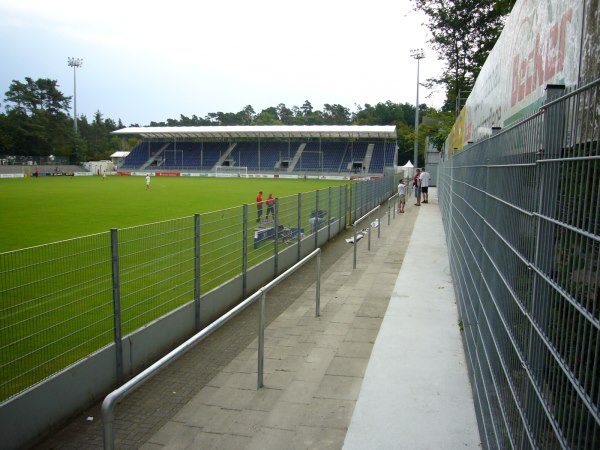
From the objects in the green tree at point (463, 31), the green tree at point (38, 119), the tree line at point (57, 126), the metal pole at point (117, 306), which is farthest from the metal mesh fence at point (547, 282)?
the green tree at point (38, 119)

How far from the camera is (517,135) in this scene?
2.65m

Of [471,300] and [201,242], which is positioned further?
[201,242]

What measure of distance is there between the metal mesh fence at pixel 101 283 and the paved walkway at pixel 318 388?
68 centimetres

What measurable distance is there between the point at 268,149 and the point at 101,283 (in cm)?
7220

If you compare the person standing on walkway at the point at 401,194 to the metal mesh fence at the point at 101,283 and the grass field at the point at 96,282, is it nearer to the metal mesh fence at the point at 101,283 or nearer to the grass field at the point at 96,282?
the grass field at the point at 96,282

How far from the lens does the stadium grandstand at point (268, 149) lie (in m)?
68.9

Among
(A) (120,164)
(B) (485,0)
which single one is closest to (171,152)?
(A) (120,164)

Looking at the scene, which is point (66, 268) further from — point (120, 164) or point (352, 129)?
point (120, 164)

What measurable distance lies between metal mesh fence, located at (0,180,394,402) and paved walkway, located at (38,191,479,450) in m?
0.68

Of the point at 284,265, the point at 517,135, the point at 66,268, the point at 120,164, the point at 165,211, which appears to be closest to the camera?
the point at 517,135

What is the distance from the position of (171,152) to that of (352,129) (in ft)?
96.3

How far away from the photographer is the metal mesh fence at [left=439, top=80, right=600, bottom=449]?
1.32m

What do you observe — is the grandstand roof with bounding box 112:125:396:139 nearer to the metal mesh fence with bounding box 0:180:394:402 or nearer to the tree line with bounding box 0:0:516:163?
the tree line with bounding box 0:0:516:163

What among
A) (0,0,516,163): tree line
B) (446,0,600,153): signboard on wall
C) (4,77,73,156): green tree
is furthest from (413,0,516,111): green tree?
(4,77,73,156): green tree
